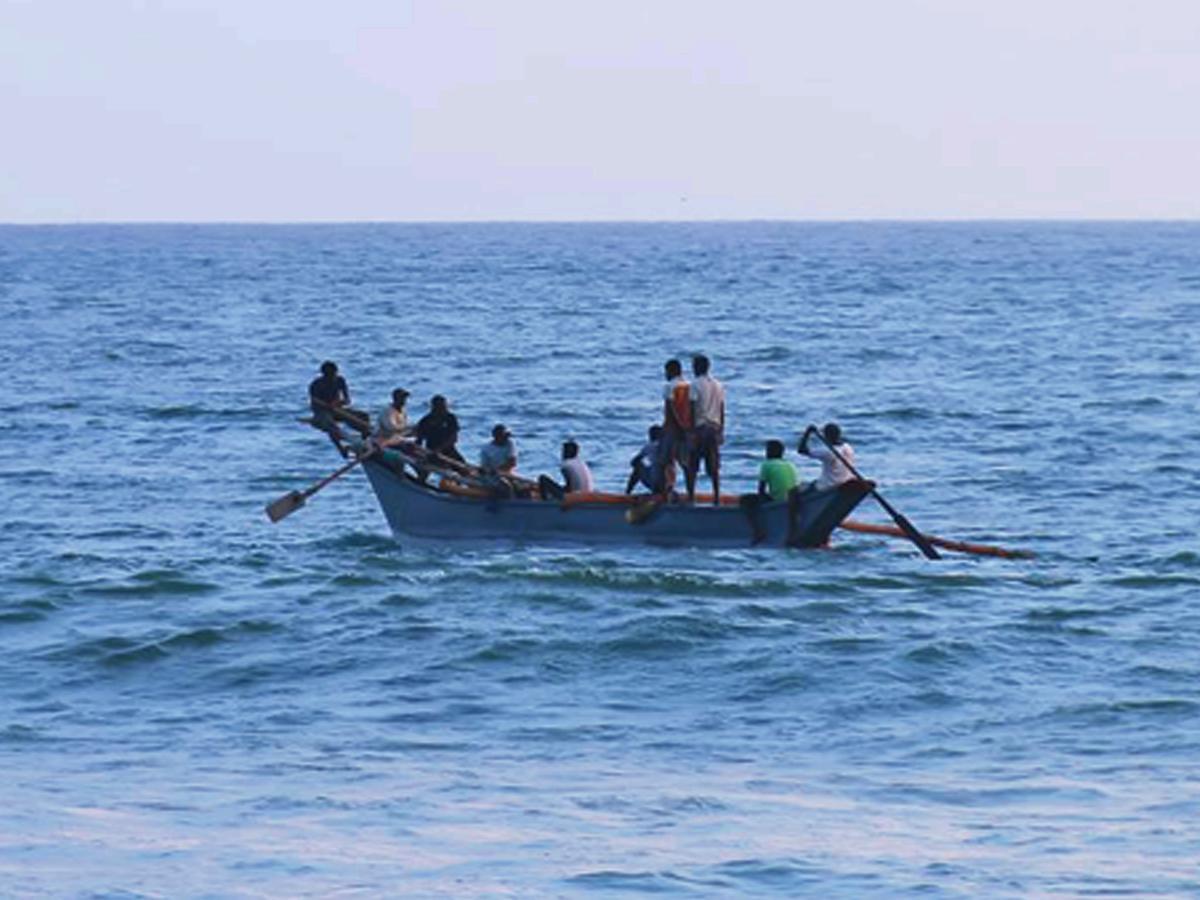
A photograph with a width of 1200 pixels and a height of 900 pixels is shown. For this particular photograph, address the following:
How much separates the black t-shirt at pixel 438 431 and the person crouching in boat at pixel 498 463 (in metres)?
0.52

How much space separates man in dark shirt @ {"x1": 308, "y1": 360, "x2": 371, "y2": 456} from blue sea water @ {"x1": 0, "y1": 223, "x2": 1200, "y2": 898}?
1.42m

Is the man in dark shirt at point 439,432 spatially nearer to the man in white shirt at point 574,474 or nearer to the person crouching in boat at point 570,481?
the person crouching in boat at point 570,481

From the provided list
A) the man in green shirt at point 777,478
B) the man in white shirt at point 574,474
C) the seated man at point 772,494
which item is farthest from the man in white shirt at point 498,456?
the man in green shirt at point 777,478

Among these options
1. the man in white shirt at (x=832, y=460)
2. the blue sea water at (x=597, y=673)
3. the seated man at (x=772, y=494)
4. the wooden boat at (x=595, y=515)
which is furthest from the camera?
the wooden boat at (x=595, y=515)

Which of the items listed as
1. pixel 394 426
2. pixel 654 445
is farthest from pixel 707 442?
pixel 394 426

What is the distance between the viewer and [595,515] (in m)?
27.0

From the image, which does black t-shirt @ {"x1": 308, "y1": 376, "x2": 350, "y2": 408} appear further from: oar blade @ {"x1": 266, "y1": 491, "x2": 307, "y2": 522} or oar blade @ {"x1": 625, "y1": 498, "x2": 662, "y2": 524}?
oar blade @ {"x1": 625, "y1": 498, "x2": 662, "y2": 524}

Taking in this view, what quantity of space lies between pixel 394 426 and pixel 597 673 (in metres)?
7.55

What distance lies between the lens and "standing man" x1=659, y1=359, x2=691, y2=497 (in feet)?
86.8

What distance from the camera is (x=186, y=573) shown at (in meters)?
27.0

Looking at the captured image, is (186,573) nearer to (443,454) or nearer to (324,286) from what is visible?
(443,454)

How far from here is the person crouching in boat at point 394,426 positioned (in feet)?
91.7

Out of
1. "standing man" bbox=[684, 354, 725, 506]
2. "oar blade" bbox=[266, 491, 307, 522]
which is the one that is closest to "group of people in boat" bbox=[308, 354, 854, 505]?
"standing man" bbox=[684, 354, 725, 506]

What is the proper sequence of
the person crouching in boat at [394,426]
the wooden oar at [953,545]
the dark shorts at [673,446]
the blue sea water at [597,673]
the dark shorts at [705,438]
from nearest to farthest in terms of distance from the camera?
the blue sea water at [597,673]
the dark shorts at [705,438]
the dark shorts at [673,446]
the wooden oar at [953,545]
the person crouching in boat at [394,426]
